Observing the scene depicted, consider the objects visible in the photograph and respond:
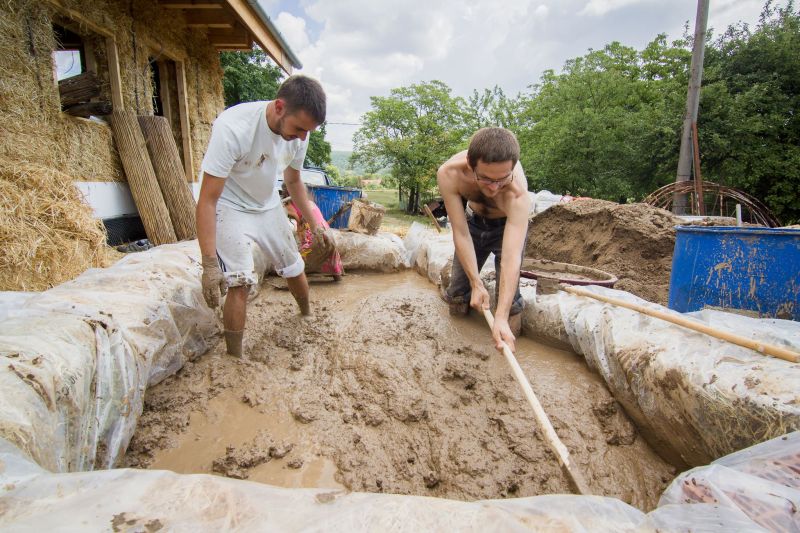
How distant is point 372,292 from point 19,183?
266cm

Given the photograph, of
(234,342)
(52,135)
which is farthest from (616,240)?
(52,135)

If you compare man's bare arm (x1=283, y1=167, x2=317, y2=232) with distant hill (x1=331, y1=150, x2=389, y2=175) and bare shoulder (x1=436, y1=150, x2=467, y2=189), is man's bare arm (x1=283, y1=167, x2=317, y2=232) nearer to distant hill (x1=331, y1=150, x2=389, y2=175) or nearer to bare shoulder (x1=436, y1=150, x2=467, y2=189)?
bare shoulder (x1=436, y1=150, x2=467, y2=189)

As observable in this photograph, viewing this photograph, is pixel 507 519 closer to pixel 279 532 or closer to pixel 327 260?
pixel 279 532

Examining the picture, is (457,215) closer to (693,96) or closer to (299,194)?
(299,194)

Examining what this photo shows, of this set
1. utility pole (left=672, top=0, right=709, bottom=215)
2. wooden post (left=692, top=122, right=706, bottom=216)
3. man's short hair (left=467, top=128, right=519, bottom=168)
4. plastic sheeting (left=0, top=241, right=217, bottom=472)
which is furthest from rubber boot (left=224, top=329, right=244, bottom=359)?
utility pole (left=672, top=0, right=709, bottom=215)

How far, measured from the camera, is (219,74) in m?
6.74

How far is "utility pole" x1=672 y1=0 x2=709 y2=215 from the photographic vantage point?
729cm

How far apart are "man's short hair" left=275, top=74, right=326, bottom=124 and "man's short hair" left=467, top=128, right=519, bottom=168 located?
770 millimetres

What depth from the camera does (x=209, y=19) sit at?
5.46 metres

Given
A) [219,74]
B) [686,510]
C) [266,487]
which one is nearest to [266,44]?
[219,74]

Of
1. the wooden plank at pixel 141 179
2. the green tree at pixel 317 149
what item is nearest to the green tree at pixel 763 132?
the wooden plank at pixel 141 179

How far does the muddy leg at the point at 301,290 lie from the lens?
2.76m

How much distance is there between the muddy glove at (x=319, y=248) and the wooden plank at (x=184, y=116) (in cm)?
302

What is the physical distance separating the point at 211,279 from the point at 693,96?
29.3 feet
